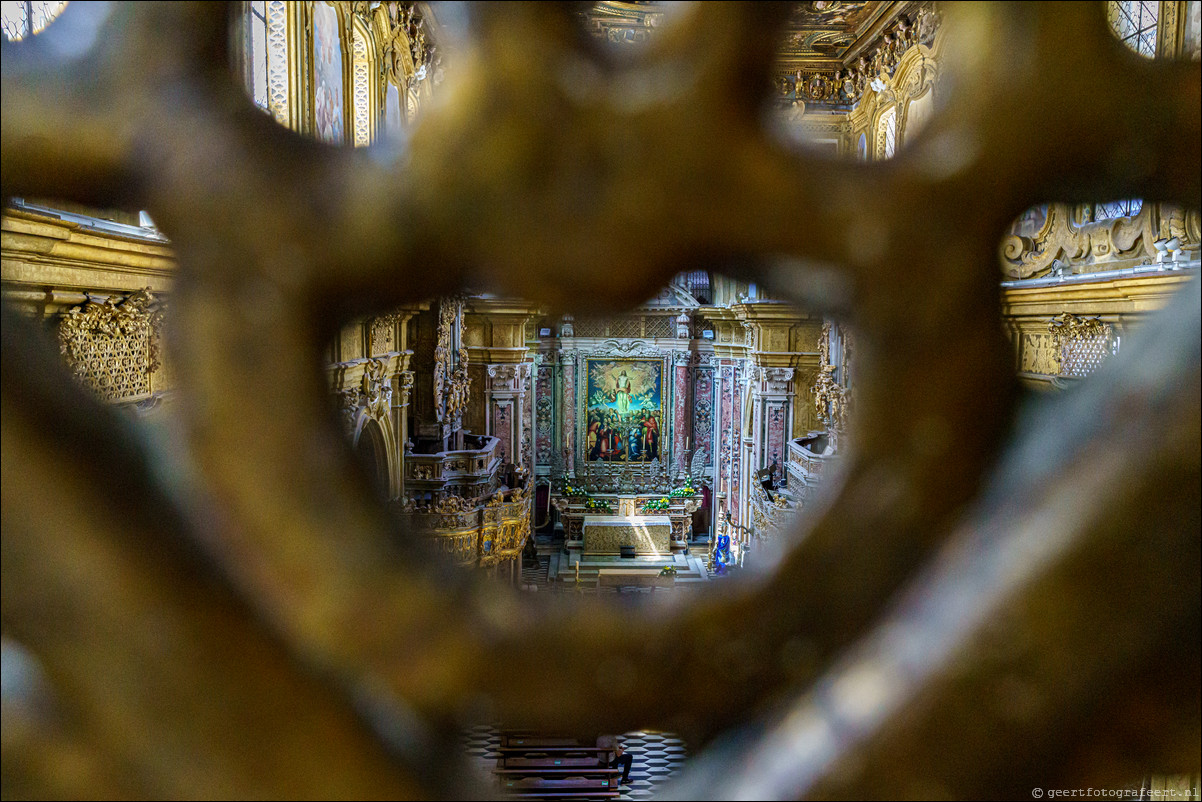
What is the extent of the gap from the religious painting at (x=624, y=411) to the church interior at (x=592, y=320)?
661 inches

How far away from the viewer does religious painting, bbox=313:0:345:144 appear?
214 inches

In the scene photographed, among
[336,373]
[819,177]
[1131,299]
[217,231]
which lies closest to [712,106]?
[819,177]

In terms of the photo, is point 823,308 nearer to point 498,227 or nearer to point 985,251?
point 985,251

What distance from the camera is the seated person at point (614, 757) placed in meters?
6.71

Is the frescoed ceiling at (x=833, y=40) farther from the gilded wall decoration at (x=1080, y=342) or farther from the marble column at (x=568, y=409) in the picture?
the marble column at (x=568, y=409)

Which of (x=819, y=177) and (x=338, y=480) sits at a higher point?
(x=819, y=177)

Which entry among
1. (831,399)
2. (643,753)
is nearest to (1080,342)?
(831,399)

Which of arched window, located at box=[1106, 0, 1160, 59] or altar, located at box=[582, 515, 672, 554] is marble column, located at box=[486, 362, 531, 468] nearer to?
altar, located at box=[582, 515, 672, 554]

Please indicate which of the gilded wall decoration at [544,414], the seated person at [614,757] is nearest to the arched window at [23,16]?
the seated person at [614,757]

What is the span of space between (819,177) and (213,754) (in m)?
0.46

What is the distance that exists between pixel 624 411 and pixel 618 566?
4.85 meters

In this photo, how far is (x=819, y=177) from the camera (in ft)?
1.31

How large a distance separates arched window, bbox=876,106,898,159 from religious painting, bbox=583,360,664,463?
8.64 meters

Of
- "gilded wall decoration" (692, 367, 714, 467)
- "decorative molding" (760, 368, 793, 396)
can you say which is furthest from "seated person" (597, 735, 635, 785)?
"gilded wall decoration" (692, 367, 714, 467)
